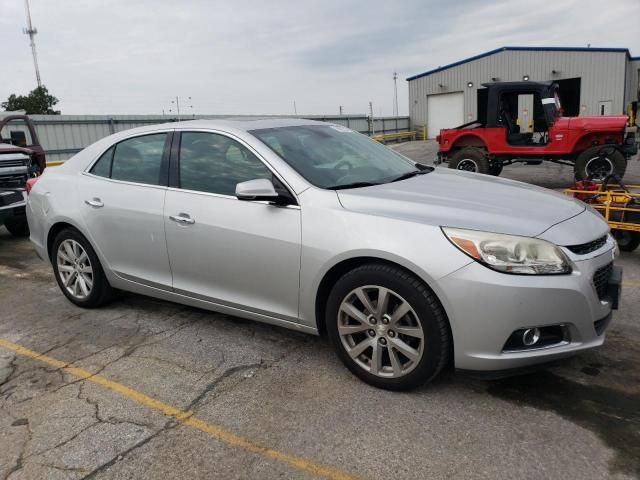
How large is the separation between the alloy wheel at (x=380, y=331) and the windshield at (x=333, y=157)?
764 mm

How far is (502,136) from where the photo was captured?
11039mm

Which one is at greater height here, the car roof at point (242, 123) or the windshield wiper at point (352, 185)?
the car roof at point (242, 123)

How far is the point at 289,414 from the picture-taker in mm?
2865

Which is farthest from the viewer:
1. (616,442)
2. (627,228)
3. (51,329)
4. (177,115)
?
(177,115)

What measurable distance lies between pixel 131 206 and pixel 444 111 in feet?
108

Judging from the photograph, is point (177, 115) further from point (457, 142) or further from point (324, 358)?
point (324, 358)

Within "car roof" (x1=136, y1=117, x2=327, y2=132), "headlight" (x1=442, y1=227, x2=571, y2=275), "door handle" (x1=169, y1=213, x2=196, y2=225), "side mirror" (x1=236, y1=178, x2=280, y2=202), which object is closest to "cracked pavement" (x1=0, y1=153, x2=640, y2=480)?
"headlight" (x1=442, y1=227, x2=571, y2=275)

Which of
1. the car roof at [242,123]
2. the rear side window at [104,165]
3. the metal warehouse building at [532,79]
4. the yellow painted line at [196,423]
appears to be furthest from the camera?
the metal warehouse building at [532,79]

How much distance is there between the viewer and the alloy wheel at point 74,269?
14.6 feet

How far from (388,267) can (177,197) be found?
1668mm

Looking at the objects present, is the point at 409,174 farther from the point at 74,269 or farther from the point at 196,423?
the point at 74,269

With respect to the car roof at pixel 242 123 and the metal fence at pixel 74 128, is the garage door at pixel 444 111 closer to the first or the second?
the metal fence at pixel 74 128

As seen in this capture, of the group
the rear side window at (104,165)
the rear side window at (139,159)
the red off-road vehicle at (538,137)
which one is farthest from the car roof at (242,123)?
the red off-road vehicle at (538,137)

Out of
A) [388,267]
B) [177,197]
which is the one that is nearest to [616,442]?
[388,267]
